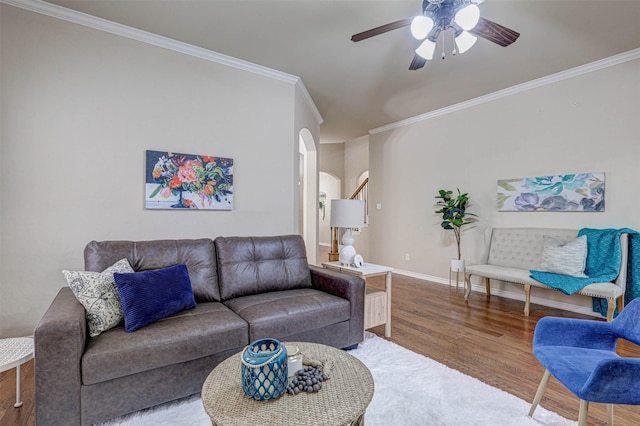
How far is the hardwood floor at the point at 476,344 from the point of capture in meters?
1.83

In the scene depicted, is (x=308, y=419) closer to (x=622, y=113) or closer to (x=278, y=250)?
(x=278, y=250)

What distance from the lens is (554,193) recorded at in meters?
3.84

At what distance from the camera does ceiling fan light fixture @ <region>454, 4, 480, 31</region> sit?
1915 millimetres

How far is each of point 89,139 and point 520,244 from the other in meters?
4.93

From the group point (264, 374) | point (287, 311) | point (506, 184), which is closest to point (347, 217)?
point (287, 311)

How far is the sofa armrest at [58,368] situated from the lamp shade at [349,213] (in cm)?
208

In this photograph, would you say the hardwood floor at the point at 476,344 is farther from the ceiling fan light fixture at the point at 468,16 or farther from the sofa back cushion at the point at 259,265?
the ceiling fan light fixture at the point at 468,16

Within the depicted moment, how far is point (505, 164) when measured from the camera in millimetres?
4316

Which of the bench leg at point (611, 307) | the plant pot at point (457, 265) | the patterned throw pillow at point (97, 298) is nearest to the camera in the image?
the patterned throw pillow at point (97, 298)

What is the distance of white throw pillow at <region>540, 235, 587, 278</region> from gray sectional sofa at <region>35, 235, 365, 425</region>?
2.38 metres

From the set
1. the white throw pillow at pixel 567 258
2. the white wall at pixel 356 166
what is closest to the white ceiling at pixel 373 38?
the white throw pillow at pixel 567 258

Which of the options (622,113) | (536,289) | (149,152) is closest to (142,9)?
(149,152)

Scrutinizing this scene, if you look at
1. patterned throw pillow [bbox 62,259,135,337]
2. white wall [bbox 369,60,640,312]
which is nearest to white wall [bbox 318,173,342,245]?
white wall [bbox 369,60,640,312]

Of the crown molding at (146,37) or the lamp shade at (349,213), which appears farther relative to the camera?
the lamp shade at (349,213)
